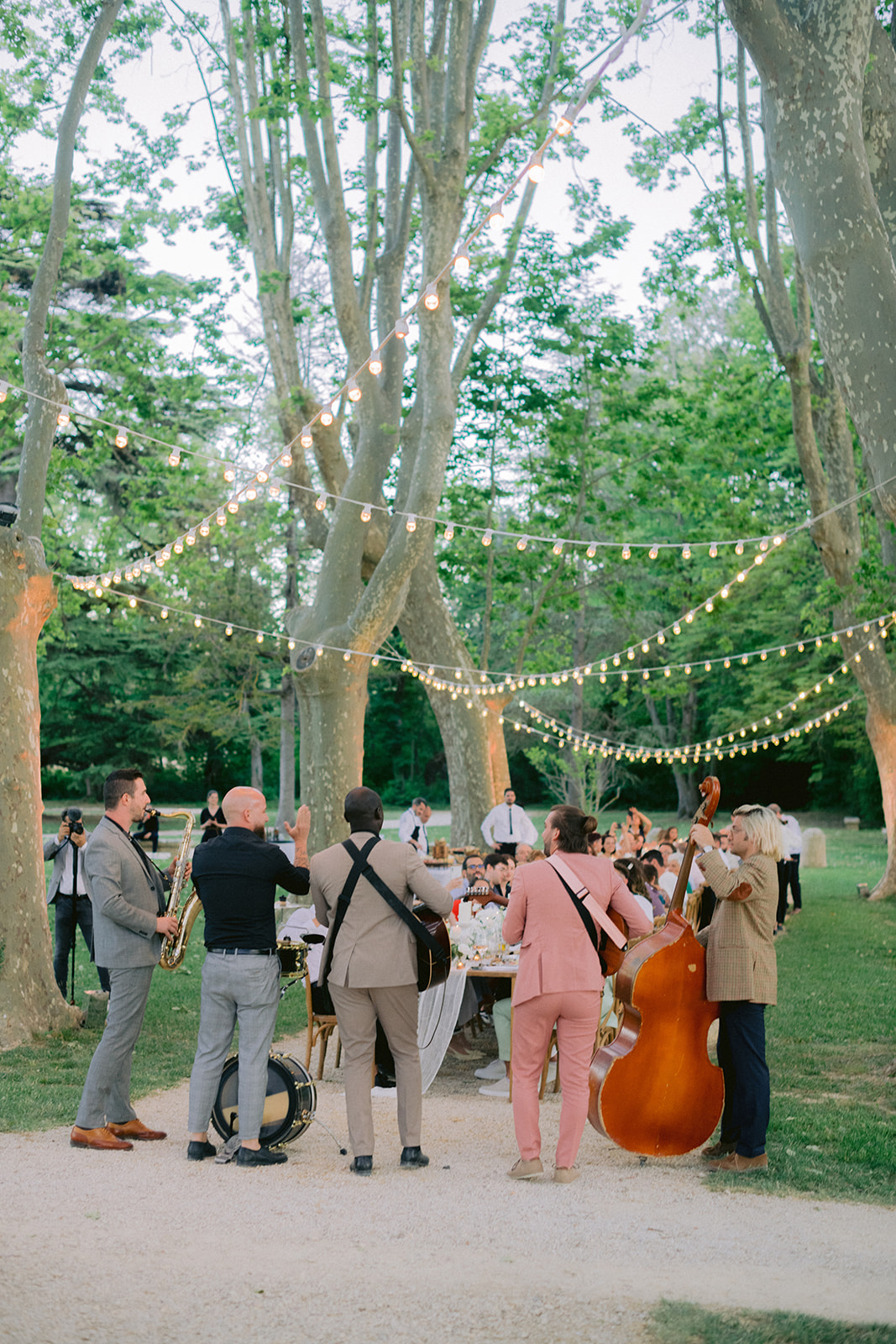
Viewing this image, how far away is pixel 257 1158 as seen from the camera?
5.31 meters

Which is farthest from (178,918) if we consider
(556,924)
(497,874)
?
(497,874)

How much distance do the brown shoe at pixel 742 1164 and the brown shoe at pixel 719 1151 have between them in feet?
0.44

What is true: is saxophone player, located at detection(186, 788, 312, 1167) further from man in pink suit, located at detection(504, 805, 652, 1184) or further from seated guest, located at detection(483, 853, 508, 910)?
seated guest, located at detection(483, 853, 508, 910)

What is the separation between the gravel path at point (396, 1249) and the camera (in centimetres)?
352

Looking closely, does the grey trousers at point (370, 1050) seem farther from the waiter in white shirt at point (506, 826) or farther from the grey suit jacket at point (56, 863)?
the waiter in white shirt at point (506, 826)

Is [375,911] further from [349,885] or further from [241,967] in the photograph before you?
[241,967]

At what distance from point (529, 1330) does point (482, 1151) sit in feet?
7.14

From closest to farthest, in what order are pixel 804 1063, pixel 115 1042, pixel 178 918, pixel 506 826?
pixel 115 1042
pixel 178 918
pixel 804 1063
pixel 506 826

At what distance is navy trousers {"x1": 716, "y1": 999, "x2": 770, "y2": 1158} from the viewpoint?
528 centimetres

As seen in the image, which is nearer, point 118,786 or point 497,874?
point 118,786

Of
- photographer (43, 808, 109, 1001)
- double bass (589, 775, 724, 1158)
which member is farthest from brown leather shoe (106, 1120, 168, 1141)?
photographer (43, 808, 109, 1001)

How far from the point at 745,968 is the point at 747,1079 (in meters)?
0.52

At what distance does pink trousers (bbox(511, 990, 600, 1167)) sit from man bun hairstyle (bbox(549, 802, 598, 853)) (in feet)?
2.12

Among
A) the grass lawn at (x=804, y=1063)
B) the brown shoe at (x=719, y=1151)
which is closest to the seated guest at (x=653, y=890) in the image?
the grass lawn at (x=804, y=1063)
